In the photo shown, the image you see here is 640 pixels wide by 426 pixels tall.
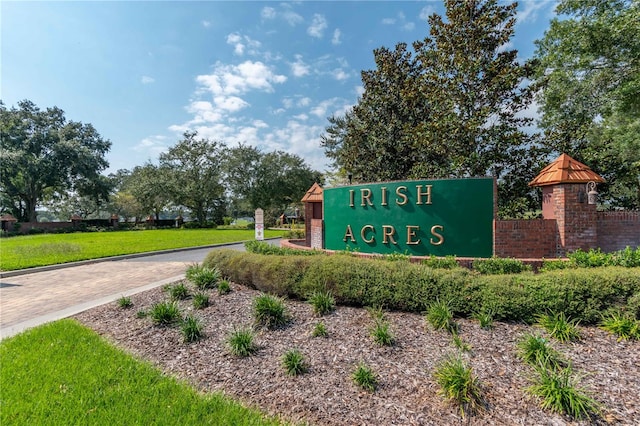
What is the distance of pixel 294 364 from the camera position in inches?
140

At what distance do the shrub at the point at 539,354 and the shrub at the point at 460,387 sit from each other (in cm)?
71

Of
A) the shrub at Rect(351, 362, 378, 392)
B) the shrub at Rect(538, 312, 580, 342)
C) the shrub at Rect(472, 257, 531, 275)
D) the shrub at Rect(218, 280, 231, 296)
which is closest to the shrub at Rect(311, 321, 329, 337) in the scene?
the shrub at Rect(351, 362, 378, 392)

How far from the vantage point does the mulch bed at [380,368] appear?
2.85 meters

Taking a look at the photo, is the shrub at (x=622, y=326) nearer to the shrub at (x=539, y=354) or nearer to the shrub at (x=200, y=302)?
the shrub at (x=539, y=354)

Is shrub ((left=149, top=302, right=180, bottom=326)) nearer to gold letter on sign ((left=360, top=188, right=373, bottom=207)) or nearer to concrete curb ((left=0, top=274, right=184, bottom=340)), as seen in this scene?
concrete curb ((left=0, top=274, right=184, bottom=340))

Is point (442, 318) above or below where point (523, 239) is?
below

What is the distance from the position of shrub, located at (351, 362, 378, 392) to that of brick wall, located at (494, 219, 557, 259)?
→ 15.6 ft

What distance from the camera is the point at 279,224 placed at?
136 feet

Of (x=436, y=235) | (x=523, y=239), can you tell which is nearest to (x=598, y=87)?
(x=523, y=239)

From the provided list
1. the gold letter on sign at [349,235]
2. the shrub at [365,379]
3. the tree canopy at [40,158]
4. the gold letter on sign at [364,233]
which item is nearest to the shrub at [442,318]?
the shrub at [365,379]

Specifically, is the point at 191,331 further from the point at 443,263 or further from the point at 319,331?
the point at 443,263

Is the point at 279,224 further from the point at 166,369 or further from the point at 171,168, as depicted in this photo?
the point at 166,369

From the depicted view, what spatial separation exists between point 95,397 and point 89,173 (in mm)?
40070

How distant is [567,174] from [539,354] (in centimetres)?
504
